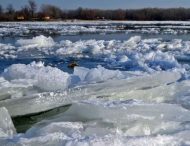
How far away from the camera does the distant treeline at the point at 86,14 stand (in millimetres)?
61922

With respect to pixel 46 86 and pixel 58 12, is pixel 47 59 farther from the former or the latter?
pixel 58 12

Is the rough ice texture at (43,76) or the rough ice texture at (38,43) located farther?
the rough ice texture at (38,43)

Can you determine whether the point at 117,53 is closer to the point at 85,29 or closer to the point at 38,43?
the point at 38,43

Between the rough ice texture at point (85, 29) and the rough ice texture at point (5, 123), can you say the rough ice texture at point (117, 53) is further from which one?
the rough ice texture at point (85, 29)

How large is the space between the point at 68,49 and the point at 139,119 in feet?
31.9

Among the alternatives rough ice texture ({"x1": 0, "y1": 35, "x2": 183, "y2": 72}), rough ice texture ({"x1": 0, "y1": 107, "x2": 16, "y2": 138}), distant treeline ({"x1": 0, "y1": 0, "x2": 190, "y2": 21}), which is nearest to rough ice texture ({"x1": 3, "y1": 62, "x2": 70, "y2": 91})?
rough ice texture ({"x1": 0, "y1": 107, "x2": 16, "y2": 138})

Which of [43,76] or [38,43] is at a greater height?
[43,76]

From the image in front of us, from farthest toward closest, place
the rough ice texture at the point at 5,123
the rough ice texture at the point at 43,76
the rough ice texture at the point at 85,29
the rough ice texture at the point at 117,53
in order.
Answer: the rough ice texture at the point at 85,29 → the rough ice texture at the point at 117,53 → the rough ice texture at the point at 43,76 → the rough ice texture at the point at 5,123

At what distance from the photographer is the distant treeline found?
2438 inches

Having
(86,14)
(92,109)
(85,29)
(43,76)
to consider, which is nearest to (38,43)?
(43,76)

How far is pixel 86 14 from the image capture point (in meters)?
69.5

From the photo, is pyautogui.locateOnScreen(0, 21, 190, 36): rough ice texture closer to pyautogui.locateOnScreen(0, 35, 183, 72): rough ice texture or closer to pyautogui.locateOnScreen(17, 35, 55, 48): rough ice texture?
pyautogui.locateOnScreen(17, 35, 55, 48): rough ice texture

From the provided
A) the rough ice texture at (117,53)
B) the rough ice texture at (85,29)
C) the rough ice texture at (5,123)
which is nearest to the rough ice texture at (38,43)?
the rough ice texture at (117,53)

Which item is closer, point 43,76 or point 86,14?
point 43,76
